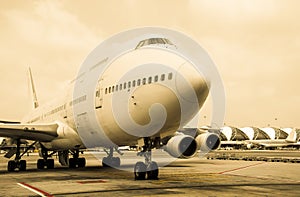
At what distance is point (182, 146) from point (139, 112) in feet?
12.3

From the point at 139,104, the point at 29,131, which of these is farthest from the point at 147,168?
the point at 29,131

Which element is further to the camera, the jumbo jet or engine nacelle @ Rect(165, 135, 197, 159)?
engine nacelle @ Rect(165, 135, 197, 159)

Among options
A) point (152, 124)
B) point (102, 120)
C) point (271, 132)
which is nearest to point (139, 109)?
point (152, 124)

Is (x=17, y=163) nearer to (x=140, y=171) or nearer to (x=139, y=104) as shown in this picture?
(x=140, y=171)

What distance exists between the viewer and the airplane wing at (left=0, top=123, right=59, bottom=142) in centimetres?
2169

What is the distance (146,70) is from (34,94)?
3452cm

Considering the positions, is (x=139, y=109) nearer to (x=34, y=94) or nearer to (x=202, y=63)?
(x=202, y=63)

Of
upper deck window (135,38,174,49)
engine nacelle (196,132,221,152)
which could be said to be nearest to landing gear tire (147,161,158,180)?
engine nacelle (196,132,221,152)

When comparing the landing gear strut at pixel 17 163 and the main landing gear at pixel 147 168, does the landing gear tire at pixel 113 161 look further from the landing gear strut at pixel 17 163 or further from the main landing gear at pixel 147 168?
the main landing gear at pixel 147 168

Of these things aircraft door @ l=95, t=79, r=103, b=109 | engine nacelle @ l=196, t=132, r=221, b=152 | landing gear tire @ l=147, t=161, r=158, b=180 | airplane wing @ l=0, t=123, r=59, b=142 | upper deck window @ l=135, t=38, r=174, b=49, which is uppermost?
upper deck window @ l=135, t=38, r=174, b=49

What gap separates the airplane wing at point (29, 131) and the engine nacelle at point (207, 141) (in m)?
8.94

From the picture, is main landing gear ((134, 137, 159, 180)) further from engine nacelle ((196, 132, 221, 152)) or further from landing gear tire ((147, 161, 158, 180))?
engine nacelle ((196, 132, 221, 152))

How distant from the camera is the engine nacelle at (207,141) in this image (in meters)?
18.3

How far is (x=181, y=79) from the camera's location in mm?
12492
